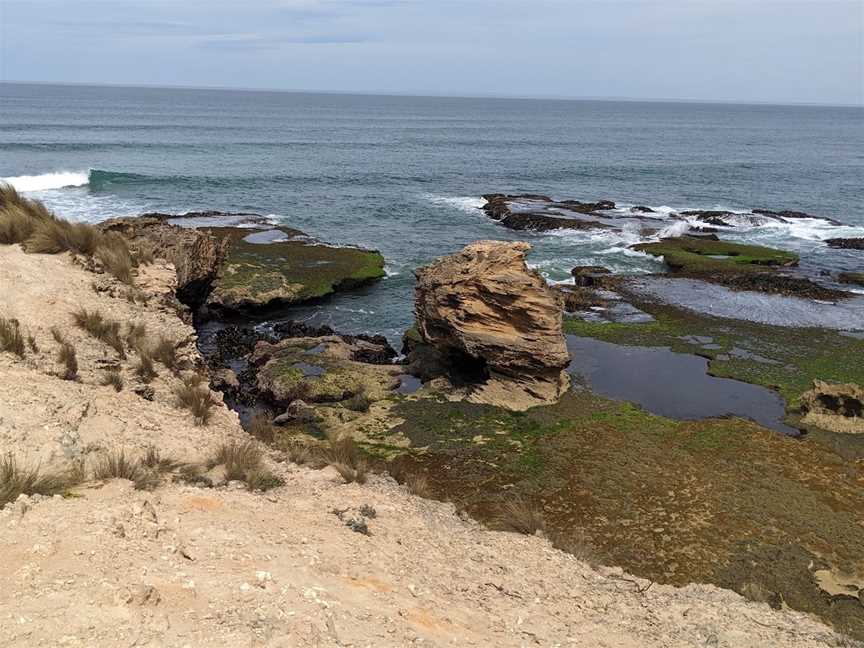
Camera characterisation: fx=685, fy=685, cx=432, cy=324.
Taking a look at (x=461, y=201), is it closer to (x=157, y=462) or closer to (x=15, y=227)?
(x=15, y=227)

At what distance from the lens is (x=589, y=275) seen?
40.1 meters

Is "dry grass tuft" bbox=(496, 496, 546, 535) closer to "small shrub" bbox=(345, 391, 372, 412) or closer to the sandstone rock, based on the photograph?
"small shrub" bbox=(345, 391, 372, 412)

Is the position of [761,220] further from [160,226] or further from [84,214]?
[84,214]

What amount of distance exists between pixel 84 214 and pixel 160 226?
99.1ft

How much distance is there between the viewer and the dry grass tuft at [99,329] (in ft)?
52.6

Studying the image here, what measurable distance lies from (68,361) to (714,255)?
42583 millimetres

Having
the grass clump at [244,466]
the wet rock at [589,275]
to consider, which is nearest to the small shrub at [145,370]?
the grass clump at [244,466]

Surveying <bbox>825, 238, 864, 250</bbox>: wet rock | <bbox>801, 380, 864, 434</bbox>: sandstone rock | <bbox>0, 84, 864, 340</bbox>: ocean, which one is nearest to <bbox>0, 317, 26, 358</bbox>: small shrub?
<bbox>0, 84, 864, 340</bbox>: ocean

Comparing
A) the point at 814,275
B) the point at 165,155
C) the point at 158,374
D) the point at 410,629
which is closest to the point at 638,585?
the point at 410,629

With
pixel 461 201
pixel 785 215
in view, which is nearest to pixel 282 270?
pixel 461 201

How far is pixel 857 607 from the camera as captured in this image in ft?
43.3

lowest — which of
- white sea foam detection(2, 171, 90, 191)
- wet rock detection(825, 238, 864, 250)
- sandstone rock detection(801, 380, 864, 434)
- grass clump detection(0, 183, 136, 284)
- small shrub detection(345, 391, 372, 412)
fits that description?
small shrub detection(345, 391, 372, 412)

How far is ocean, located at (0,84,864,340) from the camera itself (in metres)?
49.7

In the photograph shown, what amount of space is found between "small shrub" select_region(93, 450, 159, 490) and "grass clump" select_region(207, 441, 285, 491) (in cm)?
148
